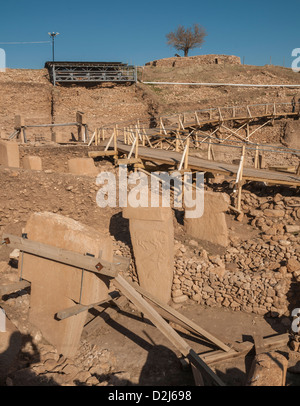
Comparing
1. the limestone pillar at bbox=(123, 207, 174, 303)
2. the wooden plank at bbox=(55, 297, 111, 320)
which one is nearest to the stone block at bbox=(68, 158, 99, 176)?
the limestone pillar at bbox=(123, 207, 174, 303)

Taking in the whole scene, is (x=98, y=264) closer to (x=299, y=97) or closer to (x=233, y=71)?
(x=299, y=97)

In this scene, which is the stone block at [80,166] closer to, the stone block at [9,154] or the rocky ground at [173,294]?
the rocky ground at [173,294]

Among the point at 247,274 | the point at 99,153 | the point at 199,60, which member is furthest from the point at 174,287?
the point at 199,60

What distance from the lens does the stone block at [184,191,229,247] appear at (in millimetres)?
8195

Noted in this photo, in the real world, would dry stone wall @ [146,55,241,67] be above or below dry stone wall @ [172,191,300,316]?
above

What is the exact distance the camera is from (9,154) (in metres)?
11.8

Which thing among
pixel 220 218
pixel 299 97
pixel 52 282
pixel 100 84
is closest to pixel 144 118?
pixel 100 84

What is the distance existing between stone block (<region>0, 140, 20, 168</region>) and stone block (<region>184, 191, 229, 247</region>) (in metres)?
6.68

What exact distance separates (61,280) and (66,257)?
479mm

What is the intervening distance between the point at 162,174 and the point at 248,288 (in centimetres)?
511

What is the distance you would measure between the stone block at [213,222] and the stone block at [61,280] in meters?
3.69

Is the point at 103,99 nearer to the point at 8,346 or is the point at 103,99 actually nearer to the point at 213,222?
the point at 213,222

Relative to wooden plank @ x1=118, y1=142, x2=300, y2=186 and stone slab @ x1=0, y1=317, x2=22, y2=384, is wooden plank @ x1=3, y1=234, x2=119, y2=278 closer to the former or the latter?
stone slab @ x1=0, y1=317, x2=22, y2=384

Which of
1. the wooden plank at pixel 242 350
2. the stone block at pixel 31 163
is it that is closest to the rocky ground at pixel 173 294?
the wooden plank at pixel 242 350
